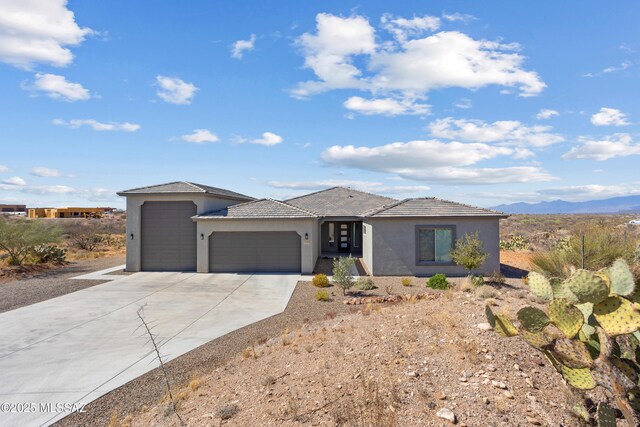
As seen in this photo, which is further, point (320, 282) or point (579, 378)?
point (320, 282)

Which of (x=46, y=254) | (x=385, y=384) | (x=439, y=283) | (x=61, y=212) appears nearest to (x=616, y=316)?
(x=385, y=384)

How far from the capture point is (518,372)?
602cm

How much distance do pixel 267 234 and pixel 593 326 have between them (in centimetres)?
1690

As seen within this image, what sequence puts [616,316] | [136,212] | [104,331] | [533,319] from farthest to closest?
[136,212] < [104,331] < [533,319] < [616,316]

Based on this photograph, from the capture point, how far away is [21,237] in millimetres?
20859

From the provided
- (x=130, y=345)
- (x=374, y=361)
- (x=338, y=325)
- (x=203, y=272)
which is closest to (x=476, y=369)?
(x=374, y=361)

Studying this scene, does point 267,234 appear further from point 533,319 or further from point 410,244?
point 533,319

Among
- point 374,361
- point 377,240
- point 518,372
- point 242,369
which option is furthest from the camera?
point 377,240

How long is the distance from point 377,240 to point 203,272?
9.91m

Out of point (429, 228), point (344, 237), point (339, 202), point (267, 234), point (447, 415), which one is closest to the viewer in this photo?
point (447, 415)

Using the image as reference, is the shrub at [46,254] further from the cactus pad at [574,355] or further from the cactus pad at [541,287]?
the cactus pad at [574,355]

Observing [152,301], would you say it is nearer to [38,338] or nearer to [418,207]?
[38,338]

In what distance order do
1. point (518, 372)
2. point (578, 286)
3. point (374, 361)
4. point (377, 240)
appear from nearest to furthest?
point (578, 286) < point (518, 372) < point (374, 361) < point (377, 240)

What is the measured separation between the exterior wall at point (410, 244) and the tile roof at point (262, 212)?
405 cm
